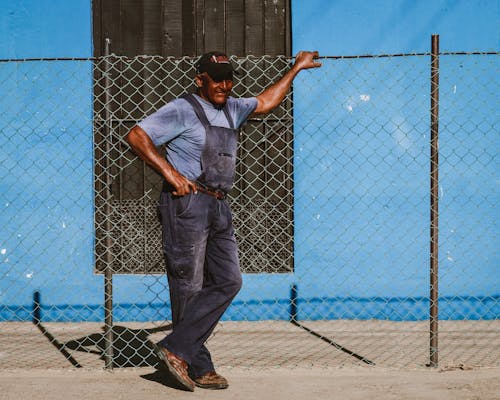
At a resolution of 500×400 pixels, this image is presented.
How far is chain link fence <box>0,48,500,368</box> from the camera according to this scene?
625 centimetres

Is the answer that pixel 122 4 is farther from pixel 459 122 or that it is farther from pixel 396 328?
pixel 396 328

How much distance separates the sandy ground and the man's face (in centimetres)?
180

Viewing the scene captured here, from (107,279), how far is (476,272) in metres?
Result: 3.70

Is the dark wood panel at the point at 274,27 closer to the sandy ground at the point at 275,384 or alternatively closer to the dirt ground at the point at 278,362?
the dirt ground at the point at 278,362

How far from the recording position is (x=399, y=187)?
6.33 metres

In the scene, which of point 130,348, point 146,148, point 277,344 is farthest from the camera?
point 277,344

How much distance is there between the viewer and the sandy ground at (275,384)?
13.0 ft

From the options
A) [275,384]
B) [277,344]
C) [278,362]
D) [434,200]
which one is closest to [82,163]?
[277,344]

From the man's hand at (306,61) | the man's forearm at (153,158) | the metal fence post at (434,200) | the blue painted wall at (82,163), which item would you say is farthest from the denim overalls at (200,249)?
the blue painted wall at (82,163)

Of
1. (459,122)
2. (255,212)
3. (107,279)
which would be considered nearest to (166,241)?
(107,279)

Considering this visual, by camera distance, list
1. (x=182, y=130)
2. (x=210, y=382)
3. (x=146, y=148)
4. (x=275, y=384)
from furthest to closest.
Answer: (x=275, y=384) < (x=210, y=382) < (x=182, y=130) < (x=146, y=148)

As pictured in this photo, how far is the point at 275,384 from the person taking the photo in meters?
4.19

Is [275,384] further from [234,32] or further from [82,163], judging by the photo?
[234,32]

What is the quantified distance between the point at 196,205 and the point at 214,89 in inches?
28.0
